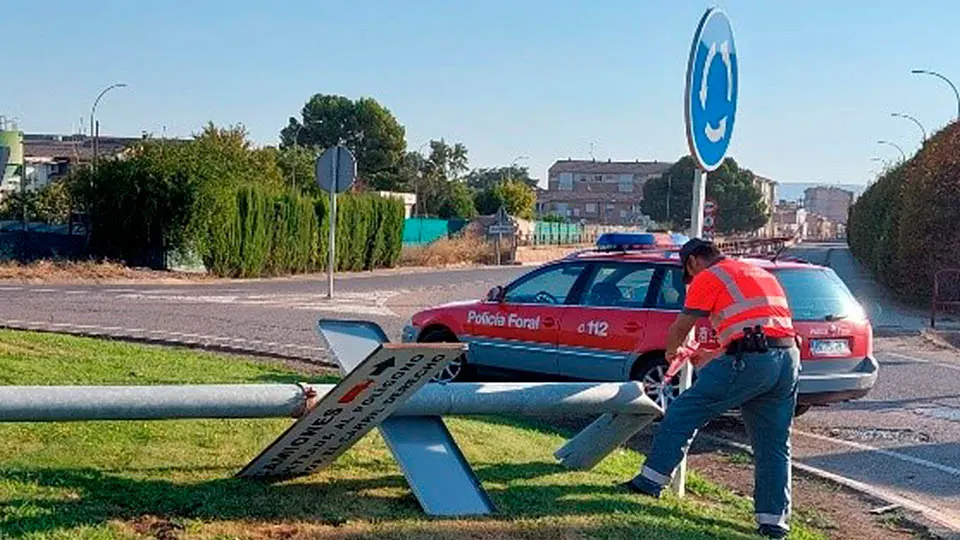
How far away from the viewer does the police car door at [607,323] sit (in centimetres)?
1061

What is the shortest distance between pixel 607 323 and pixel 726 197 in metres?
91.4

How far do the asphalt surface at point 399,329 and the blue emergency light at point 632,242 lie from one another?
6.74 feet

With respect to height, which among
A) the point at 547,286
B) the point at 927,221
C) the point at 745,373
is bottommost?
the point at 745,373

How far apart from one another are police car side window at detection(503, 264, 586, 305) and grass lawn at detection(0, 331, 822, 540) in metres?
3.58

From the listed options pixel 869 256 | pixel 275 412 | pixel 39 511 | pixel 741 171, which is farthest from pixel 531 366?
pixel 741 171

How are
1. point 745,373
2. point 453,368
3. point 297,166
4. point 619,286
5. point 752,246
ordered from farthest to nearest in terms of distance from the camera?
point 297,166
point 752,246
point 453,368
point 619,286
point 745,373

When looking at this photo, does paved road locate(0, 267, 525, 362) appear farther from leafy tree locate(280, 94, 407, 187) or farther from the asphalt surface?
leafy tree locate(280, 94, 407, 187)

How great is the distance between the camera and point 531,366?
11.4m

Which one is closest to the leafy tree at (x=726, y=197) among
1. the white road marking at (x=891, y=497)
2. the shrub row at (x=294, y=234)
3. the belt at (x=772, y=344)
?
the shrub row at (x=294, y=234)

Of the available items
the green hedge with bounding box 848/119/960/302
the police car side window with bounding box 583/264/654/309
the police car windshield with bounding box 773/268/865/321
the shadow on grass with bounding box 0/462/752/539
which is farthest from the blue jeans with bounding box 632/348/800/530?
the green hedge with bounding box 848/119/960/302

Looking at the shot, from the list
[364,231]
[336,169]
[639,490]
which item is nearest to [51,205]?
[364,231]

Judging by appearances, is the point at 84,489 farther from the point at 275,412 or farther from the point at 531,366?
the point at 531,366

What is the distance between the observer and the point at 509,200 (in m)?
78.7

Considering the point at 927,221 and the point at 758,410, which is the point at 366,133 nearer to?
the point at 927,221
